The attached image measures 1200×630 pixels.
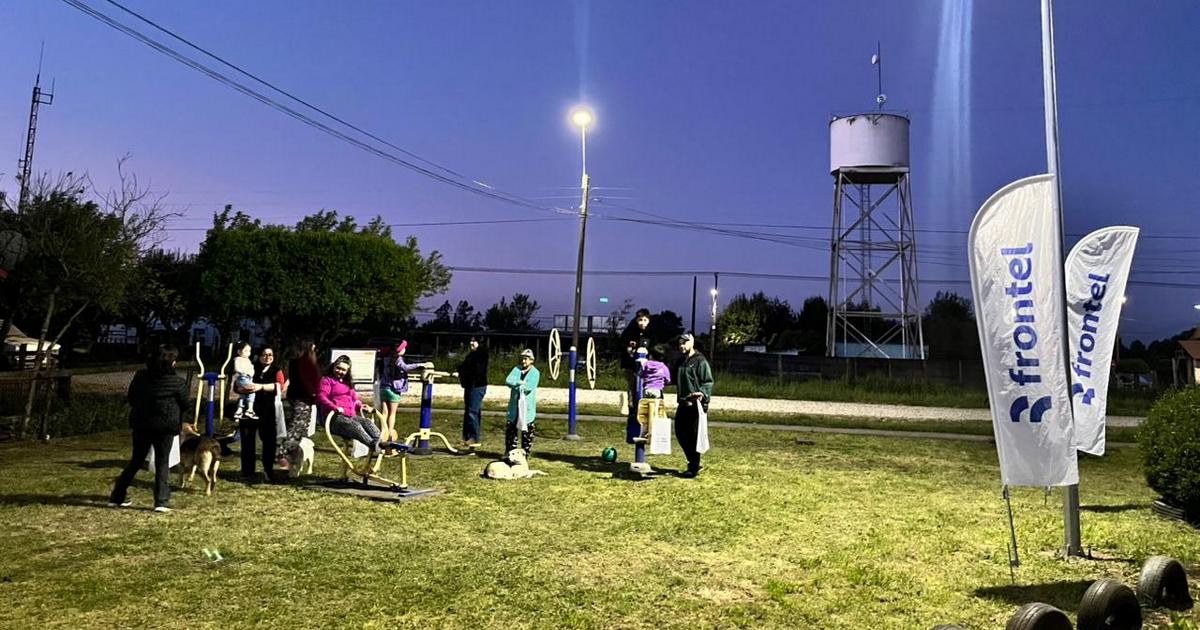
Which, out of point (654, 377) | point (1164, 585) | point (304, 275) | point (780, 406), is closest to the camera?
point (1164, 585)

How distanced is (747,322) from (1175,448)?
4988cm

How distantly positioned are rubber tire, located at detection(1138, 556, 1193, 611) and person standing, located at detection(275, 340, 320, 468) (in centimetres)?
830

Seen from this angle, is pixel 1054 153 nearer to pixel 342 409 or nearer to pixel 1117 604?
pixel 1117 604

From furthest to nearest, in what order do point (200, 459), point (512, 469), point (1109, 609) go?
point (512, 469) < point (200, 459) < point (1109, 609)

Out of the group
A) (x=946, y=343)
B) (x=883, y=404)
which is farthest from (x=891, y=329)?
(x=883, y=404)

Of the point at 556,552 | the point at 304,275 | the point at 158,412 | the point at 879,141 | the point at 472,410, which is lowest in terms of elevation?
the point at 556,552

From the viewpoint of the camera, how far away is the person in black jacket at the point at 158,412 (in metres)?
7.46

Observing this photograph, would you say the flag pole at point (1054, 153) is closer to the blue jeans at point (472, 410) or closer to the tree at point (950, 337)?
the blue jeans at point (472, 410)

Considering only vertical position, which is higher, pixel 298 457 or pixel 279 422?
pixel 279 422

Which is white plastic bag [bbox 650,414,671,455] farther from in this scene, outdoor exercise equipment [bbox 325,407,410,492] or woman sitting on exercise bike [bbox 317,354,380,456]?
woman sitting on exercise bike [bbox 317,354,380,456]

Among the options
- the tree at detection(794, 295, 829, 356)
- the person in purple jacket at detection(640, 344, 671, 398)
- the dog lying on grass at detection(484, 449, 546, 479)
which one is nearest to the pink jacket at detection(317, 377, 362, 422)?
the dog lying on grass at detection(484, 449, 546, 479)

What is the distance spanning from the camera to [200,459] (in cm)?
855

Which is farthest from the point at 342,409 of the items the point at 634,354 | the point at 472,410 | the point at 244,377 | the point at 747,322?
the point at 747,322

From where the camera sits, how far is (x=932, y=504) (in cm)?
927
